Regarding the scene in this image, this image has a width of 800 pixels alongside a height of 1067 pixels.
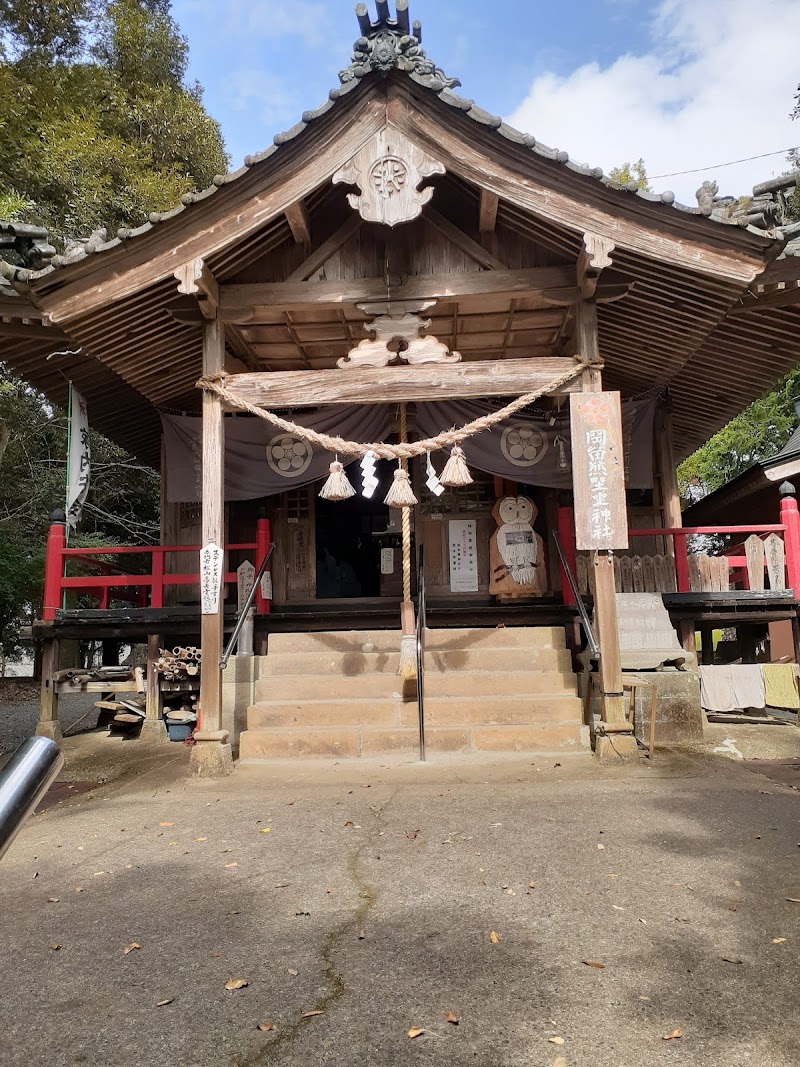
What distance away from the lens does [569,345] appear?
368 inches

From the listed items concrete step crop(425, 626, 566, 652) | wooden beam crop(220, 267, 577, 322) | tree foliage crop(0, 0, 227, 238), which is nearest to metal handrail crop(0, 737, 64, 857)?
wooden beam crop(220, 267, 577, 322)

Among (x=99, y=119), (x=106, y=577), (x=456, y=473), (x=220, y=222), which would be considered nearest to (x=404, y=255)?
(x=220, y=222)

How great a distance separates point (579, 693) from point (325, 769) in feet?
10.3

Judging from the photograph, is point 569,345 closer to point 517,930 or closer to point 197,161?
point 517,930

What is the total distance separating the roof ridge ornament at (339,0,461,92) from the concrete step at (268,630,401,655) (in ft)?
19.9

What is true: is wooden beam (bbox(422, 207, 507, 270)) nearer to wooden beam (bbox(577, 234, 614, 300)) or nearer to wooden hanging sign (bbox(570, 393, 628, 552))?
wooden beam (bbox(577, 234, 614, 300))

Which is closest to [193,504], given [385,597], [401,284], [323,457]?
[323,457]

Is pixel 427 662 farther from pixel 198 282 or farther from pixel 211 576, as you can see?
pixel 198 282

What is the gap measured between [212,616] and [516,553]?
220 inches

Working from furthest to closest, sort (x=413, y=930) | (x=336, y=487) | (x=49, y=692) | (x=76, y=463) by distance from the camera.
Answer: (x=49, y=692), (x=76, y=463), (x=336, y=487), (x=413, y=930)

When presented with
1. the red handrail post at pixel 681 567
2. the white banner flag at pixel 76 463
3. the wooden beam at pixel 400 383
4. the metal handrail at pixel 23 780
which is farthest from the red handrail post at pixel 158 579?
the metal handrail at pixel 23 780

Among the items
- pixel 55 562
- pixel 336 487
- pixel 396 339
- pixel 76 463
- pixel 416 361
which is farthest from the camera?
pixel 55 562

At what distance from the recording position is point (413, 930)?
10.8 feet

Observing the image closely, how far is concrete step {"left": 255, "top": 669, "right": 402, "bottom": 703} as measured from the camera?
8125 millimetres
